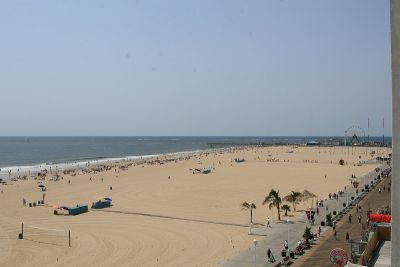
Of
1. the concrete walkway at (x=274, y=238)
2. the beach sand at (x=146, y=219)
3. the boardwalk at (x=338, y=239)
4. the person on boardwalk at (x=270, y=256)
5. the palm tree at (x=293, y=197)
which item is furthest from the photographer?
the palm tree at (x=293, y=197)

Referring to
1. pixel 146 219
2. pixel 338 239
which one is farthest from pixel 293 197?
pixel 146 219

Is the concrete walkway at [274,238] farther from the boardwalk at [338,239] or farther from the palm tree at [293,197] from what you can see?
the palm tree at [293,197]

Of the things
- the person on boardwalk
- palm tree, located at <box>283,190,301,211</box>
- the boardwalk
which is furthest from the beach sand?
the boardwalk

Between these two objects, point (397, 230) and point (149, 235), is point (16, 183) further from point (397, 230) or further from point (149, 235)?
point (397, 230)

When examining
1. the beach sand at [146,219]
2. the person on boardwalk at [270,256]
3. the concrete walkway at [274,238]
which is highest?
the person on boardwalk at [270,256]

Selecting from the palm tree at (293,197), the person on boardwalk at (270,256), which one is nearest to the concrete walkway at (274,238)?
the person on boardwalk at (270,256)

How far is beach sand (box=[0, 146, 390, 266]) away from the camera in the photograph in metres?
22.2

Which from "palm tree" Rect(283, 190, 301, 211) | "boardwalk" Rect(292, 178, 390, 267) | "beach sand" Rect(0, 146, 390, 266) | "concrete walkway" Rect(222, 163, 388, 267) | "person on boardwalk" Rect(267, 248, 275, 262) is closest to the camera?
"boardwalk" Rect(292, 178, 390, 267)

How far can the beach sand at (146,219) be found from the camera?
875 inches

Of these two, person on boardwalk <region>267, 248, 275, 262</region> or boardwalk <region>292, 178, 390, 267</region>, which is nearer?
boardwalk <region>292, 178, 390, 267</region>

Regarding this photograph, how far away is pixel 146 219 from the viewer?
3039cm

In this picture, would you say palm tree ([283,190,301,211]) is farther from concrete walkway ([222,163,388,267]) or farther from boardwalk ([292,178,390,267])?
boardwalk ([292,178,390,267])

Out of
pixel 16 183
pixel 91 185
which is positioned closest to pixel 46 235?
pixel 91 185

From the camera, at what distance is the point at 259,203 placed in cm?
3675
